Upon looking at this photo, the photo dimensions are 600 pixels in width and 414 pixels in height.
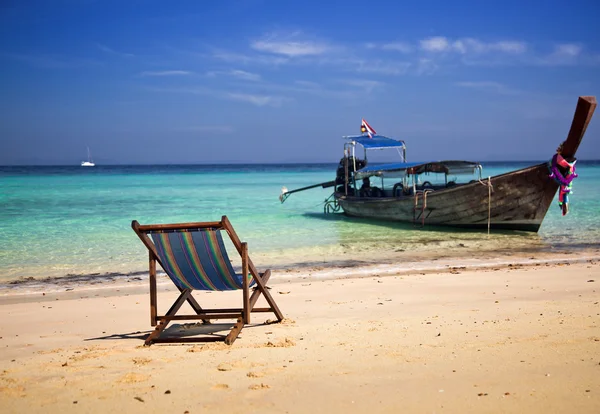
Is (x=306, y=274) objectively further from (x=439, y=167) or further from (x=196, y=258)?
(x=439, y=167)

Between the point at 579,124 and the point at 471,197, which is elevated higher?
the point at 579,124

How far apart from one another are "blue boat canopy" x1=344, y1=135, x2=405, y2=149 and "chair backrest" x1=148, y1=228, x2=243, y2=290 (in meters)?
14.7

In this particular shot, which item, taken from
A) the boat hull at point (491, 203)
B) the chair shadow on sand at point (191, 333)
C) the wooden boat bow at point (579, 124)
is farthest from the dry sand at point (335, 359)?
the boat hull at point (491, 203)

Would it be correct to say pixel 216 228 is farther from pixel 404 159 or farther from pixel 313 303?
pixel 404 159

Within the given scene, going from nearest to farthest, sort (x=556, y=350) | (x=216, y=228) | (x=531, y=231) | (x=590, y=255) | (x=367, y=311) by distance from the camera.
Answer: (x=556, y=350), (x=216, y=228), (x=367, y=311), (x=590, y=255), (x=531, y=231)

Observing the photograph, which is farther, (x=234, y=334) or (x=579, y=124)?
A: (x=579, y=124)

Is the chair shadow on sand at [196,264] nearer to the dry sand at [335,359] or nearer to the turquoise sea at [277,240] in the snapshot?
the dry sand at [335,359]

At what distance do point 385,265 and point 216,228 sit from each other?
19.0 ft

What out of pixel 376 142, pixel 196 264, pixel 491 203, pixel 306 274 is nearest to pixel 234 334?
pixel 196 264

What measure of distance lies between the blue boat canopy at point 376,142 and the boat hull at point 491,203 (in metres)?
3.05

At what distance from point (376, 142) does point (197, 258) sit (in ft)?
50.3

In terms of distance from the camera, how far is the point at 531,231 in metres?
13.8

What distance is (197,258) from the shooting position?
418 centimetres

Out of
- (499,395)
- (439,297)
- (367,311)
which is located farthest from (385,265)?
(499,395)
